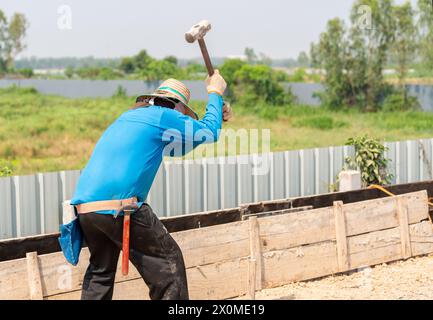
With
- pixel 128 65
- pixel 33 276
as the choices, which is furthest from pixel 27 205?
pixel 128 65

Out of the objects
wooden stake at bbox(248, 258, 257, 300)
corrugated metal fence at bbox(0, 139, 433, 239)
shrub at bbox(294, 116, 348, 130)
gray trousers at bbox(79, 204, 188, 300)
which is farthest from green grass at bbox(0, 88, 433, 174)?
gray trousers at bbox(79, 204, 188, 300)

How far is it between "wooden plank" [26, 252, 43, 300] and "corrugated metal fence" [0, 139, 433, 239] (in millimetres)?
2125

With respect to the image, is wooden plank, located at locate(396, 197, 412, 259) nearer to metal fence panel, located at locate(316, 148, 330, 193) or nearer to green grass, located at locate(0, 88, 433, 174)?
metal fence panel, located at locate(316, 148, 330, 193)

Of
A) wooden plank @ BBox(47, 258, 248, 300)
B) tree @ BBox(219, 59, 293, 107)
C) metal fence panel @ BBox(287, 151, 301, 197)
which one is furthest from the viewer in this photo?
tree @ BBox(219, 59, 293, 107)

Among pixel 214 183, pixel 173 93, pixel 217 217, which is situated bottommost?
pixel 217 217

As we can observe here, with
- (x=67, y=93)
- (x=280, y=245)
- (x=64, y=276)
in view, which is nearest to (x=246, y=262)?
(x=280, y=245)

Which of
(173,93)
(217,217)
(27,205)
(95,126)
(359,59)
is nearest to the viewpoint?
(173,93)

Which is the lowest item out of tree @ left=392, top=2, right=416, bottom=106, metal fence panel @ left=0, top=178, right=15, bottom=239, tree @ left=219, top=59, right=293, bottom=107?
metal fence panel @ left=0, top=178, right=15, bottom=239

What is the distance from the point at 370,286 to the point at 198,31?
319cm

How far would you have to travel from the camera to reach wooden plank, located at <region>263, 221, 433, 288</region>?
7.79 metres

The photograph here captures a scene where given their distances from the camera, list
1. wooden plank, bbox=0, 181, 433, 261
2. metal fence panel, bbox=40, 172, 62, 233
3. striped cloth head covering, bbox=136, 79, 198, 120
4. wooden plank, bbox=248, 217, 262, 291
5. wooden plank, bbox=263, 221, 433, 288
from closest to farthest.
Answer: striped cloth head covering, bbox=136, 79, 198, 120 → wooden plank, bbox=0, 181, 433, 261 → wooden plank, bbox=248, 217, 262, 291 → wooden plank, bbox=263, 221, 433, 288 → metal fence panel, bbox=40, 172, 62, 233

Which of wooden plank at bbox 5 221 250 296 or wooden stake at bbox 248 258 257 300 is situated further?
wooden stake at bbox 248 258 257 300

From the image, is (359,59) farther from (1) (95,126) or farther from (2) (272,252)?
(2) (272,252)

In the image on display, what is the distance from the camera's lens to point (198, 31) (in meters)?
6.27
